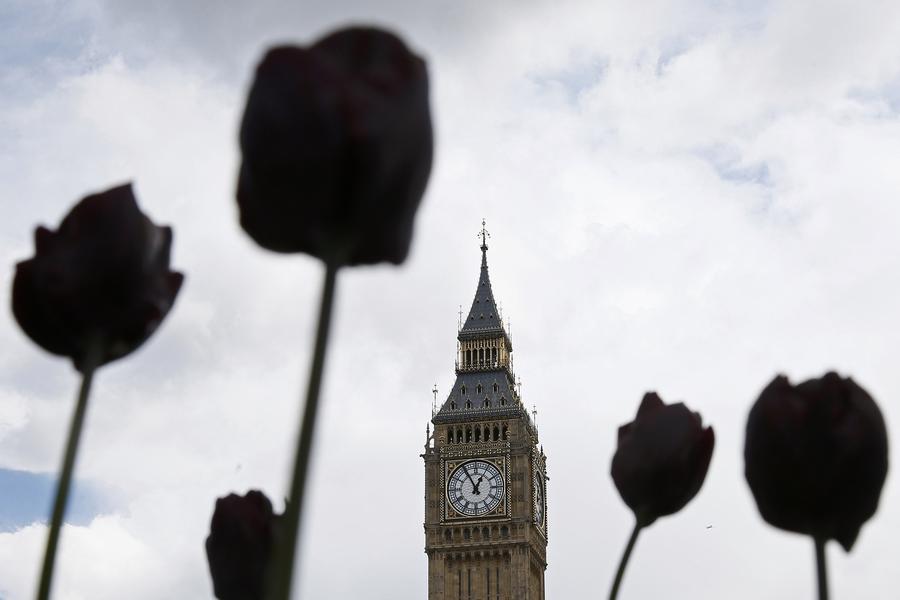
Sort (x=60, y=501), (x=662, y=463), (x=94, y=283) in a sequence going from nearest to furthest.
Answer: (x=60, y=501) < (x=94, y=283) < (x=662, y=463)

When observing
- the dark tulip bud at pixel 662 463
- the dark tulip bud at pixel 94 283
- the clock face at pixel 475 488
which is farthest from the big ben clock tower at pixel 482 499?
the dark tulip bud at pixel 94 283

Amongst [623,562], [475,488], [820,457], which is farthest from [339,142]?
[475,488]

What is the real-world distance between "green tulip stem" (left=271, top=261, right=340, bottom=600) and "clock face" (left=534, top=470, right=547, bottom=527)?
43.0 meters

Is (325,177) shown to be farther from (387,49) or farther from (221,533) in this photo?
(221,533)

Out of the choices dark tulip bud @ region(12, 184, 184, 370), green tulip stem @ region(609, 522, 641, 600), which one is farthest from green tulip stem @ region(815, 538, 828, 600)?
dark tulip bud @ region(12, 184, 184, 370)

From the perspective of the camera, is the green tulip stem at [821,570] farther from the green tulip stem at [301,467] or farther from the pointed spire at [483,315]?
the pointed spire at [483,315]

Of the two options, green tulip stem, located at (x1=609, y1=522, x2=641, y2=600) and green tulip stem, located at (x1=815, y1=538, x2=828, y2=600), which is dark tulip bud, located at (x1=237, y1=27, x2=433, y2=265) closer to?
green tulip stem, located at (x1=815, y1=538, x2=828, y2=600)

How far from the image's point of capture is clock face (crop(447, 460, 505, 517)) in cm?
4238

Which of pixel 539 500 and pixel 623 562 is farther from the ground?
pixel 539 500

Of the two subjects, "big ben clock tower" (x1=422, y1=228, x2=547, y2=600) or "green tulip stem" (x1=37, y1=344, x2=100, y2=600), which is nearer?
"green tulip stem" (x1=37, y1=344, x2=100, y2=600)

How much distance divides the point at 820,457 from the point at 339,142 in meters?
0.63

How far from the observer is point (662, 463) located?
4.99 ft

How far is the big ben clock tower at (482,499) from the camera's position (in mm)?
42031

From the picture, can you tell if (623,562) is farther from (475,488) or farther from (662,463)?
(475,488)
